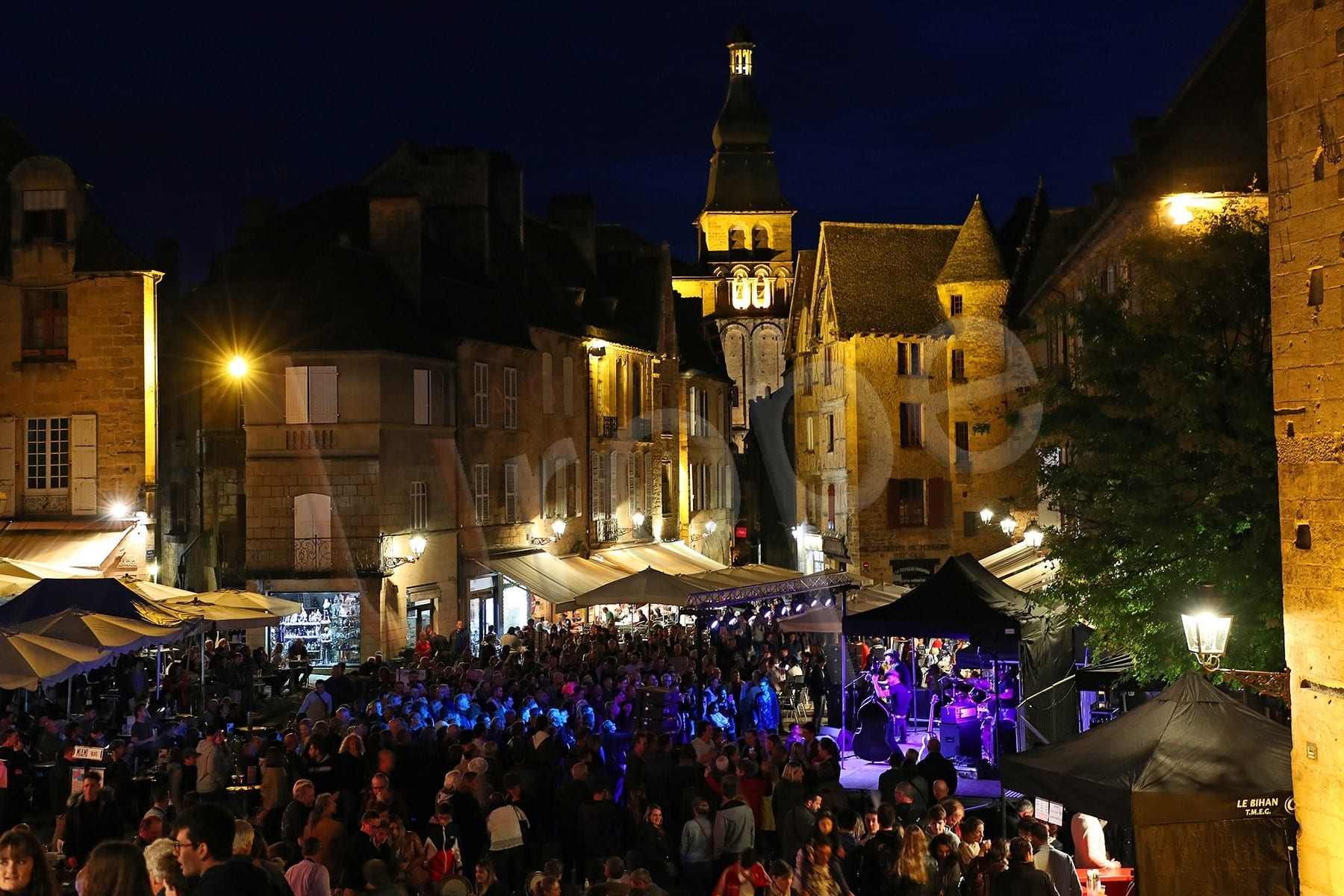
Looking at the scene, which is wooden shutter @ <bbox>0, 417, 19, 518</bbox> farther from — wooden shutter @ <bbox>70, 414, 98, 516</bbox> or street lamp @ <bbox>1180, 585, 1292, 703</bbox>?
street lamp @ <bbox>1180, 585, 1292, 703</bbox>

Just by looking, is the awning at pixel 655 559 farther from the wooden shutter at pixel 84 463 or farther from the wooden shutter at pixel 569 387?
the wooden shutter at pixel 84 463

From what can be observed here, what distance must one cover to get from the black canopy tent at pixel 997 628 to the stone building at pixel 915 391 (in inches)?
924

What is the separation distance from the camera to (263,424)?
3103 cm

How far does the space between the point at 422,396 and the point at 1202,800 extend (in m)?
24.0

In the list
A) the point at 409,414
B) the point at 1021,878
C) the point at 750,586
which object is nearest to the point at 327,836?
the point at 1021,878

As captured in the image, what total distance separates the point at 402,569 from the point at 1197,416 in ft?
67.6

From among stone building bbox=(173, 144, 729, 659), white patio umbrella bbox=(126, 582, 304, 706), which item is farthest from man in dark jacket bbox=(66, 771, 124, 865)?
stone building bbox=(173, 144, 729, 659)

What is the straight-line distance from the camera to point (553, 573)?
35188 mm

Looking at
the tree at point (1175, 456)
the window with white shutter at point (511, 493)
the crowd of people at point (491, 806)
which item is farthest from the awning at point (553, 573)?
the tree at point (1175, 456)

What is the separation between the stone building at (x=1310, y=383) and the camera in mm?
9891

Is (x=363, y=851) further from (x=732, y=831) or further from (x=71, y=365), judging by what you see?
(x=71, y=365)

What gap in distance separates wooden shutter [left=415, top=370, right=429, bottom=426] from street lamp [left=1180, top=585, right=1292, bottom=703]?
74.1 ft

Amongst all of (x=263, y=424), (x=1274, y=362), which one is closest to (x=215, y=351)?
(x=263, y=424)

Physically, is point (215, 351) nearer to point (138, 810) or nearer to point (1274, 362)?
point (138, 810)
